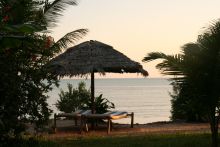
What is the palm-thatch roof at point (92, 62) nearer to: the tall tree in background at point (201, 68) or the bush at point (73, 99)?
the tall tree in background at point (201, 68)

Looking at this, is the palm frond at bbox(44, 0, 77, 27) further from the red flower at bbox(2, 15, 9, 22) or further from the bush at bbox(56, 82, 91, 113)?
the bush at bbox(56, 82, 91, 113)

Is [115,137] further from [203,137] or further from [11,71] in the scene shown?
[11,71]

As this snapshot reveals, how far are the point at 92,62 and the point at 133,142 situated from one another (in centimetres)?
377

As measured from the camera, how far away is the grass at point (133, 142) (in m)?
11.7

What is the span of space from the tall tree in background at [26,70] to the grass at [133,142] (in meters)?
0.58

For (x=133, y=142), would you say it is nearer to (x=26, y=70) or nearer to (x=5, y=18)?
(x=26, y=70)

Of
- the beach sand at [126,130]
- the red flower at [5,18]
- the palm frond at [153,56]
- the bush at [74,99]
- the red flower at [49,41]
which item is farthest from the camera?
the bush at [74,99]

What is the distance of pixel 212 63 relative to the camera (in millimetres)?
10500

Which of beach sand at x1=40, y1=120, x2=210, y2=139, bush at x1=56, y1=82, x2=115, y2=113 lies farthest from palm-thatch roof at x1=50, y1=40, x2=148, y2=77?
bush at x1=56, y1=82, x2=115, y2=113

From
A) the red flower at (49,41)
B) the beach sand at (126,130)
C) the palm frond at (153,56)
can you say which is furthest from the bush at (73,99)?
the palm frond at (153,56)

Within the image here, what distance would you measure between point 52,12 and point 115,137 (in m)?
3.52

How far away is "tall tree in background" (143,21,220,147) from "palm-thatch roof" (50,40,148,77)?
465 cm

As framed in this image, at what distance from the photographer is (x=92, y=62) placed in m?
15.5

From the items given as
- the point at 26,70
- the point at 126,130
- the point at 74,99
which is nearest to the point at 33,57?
the point at 26,70
